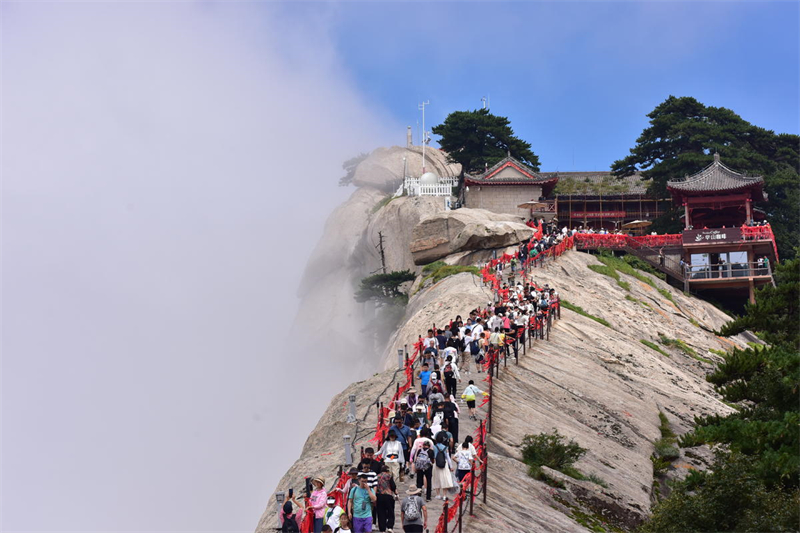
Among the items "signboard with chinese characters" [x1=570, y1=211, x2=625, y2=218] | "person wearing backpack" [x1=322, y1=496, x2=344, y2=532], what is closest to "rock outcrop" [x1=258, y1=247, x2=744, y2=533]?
"person wearing backpack" [x1=322, y1=496, x2=344, y2=532]

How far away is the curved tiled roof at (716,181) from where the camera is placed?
55.6 m

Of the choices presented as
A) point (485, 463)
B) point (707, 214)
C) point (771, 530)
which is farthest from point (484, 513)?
point (707, 214)

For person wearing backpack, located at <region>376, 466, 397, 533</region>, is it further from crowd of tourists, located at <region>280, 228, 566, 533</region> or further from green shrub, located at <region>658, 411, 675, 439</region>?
green shrub, located at <region>658, 411, 675, 439</region>

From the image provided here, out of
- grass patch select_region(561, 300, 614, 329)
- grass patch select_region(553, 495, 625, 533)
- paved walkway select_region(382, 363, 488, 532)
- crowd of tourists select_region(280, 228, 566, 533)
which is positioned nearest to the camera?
crowd of tourists select_region(280, 228, 566, 533)

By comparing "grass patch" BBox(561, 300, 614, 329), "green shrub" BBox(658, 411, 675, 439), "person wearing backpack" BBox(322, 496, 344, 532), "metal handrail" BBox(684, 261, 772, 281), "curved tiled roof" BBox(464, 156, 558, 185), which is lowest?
"green shrub" BBox(658, 411, 675, 439)

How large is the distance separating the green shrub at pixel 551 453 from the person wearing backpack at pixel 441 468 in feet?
13.9

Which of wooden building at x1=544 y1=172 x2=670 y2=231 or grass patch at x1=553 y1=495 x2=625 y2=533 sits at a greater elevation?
wooden building at x1=544 y1=172 x2=670 y2=231

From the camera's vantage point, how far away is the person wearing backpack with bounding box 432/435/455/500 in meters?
16.8

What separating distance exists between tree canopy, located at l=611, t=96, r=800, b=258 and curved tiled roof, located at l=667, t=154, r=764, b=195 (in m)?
3.51

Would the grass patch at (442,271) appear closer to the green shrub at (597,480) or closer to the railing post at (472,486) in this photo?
the green shrub at (597,480)

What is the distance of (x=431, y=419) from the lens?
19578 mm

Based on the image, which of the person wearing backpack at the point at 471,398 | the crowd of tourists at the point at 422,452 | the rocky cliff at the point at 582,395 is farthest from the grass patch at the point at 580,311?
the person wearing backpack at the point at 471,398

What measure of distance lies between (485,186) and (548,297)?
30103mm

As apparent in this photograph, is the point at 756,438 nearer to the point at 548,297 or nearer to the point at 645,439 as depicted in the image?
the point at 645,439
